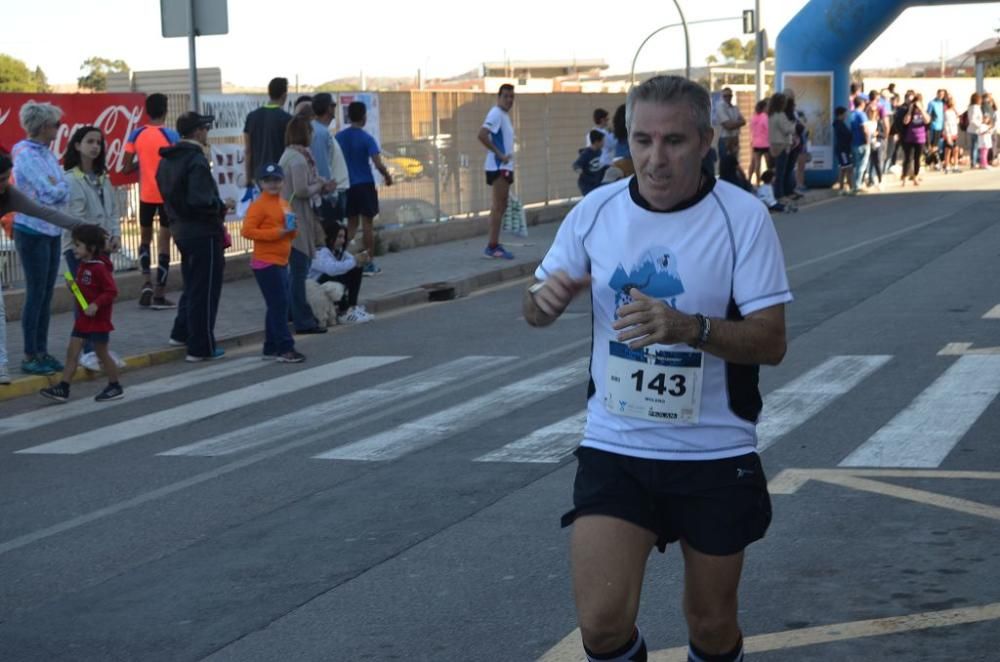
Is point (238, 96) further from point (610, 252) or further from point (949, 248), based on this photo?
point (610, 252)

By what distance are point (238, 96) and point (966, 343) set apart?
948 centimetres

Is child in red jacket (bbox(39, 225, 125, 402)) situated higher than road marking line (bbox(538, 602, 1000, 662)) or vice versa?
child in red jacket (bbox(39, 225, 125, 402))

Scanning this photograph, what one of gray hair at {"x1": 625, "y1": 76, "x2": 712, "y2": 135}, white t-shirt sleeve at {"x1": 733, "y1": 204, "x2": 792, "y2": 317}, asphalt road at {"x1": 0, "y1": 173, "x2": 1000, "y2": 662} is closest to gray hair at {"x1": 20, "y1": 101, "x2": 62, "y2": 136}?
asphalt road at {"x1": 0, "y1": 173, "x2": 1000, "y2": 662}

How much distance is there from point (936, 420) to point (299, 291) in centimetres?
641

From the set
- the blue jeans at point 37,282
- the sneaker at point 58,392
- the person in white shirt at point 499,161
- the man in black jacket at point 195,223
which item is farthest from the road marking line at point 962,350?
the person in white shirt at point 499,161

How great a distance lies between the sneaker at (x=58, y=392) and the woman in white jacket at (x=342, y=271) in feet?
11.8

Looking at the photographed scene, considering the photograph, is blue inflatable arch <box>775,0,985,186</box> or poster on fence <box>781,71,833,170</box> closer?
blue inflatable arch <box>775,0,985,186</box>

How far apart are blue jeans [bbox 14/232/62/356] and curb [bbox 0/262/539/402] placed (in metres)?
0.33

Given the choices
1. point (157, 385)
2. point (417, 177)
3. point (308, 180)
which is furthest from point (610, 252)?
point (417, 177)

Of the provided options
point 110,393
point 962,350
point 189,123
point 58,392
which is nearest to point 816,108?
point 962,350

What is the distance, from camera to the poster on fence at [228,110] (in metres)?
17.1

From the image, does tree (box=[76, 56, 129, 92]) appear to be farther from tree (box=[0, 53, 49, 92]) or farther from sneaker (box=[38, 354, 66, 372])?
sneaker (box=[38, 354, 66, 372])

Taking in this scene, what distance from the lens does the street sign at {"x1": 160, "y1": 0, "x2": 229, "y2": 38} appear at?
563 inches

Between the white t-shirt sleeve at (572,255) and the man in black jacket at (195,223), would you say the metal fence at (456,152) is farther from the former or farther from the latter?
the white t-shirt sleeve at (572,255)
